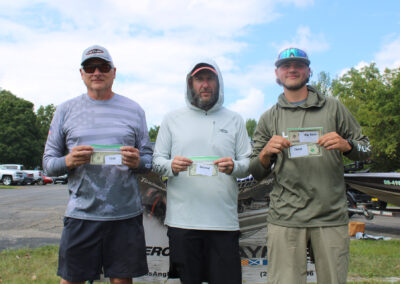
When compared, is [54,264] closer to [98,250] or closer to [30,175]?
[98,250]

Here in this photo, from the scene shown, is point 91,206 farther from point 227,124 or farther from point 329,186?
point 329,186

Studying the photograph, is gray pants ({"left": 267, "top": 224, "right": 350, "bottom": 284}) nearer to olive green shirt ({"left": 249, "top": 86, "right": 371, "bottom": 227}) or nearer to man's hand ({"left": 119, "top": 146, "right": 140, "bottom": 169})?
olive green shirt ({"left": 249, "top": 86, "right": 371, "bottom": 227})

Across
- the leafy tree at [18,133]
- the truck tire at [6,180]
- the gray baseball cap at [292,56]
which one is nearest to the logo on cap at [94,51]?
the gray baseball cap at [292,56]

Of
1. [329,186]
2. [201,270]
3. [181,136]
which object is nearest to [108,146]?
[181,136]

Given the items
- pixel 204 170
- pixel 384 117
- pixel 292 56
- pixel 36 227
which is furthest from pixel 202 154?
pixel 384 117

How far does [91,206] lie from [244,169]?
121 centimetres

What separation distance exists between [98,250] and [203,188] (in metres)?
0.94

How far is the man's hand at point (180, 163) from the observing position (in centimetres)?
269

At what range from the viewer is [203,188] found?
2.81m

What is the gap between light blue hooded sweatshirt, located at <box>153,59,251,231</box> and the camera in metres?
2.78

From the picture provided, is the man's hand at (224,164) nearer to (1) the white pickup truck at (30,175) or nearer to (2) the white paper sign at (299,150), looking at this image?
(2) the white paper sign at (299,150)

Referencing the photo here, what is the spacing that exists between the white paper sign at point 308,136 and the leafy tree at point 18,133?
2045 inches

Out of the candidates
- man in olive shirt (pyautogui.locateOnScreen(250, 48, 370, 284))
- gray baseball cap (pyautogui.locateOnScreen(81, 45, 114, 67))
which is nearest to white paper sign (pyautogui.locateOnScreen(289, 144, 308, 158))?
man in olive shirt (pyautogui.locateOnScreen(250, 48, 370, 284))

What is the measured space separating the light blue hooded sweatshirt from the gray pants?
0.38 m
